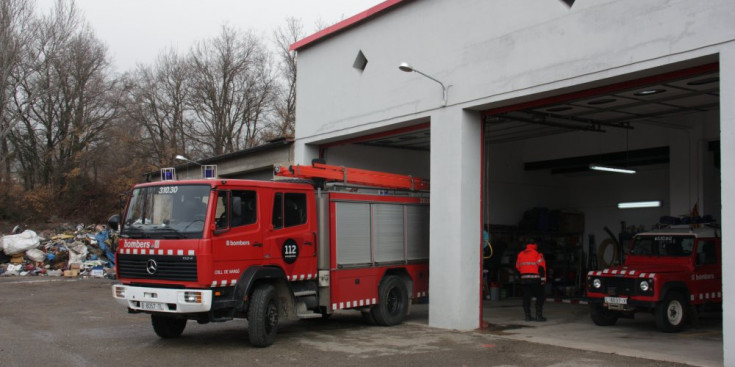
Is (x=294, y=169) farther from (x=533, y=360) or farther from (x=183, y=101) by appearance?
(x=183, y=101)

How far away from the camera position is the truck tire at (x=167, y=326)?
1048cm

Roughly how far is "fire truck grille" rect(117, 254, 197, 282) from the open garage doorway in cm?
777

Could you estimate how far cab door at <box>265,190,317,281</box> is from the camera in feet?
33.5

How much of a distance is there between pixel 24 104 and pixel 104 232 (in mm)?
11940

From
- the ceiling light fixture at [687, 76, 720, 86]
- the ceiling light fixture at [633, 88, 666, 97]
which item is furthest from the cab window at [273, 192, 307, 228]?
the ceiling light fixture at [687, 76, 720, 86]

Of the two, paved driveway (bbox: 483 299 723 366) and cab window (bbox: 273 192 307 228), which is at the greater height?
cab window (bbox: 273 192 307 228)

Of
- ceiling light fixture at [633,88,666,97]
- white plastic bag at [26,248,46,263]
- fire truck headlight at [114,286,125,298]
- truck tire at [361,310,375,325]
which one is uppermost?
ceiling light fixture at [633,88,666,97]

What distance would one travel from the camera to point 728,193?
816cm

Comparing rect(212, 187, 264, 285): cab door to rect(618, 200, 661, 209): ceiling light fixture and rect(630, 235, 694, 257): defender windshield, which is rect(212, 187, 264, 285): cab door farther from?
rect(618, 200, 661, 209): ceiling light fixture

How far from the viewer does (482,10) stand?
11.8 meters

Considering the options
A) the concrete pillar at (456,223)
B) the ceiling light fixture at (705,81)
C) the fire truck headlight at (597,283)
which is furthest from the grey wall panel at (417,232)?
the ceiling light fixture at (705,81)

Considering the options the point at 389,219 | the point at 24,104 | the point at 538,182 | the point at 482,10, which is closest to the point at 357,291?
the point at 389,219

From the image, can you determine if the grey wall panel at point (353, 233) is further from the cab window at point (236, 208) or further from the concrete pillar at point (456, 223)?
the cab window at point (236, 208)

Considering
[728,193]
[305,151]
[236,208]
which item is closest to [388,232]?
[236,208]
